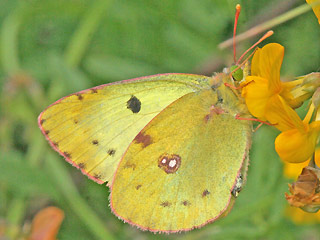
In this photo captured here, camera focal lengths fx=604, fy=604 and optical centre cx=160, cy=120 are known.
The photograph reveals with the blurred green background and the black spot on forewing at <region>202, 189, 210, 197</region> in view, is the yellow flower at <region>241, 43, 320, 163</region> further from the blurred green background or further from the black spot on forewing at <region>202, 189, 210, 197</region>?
the black spot on forewing at <region>202, 189, 210, 197</region>

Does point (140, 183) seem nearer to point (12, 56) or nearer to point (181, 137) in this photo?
point (181, 137)

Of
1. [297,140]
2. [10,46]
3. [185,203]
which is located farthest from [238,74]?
[10,46]

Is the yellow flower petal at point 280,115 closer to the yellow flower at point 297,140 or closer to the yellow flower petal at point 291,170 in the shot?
the yellow flower at point 297,140

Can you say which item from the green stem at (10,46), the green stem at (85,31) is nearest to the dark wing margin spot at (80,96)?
Result: the green stem at (85,31)

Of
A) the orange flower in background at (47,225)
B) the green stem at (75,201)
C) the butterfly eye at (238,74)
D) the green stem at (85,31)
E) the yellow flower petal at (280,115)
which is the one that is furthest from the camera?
the green stem at (85,31)

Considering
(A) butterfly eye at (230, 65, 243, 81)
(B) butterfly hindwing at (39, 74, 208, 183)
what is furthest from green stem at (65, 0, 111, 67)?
Result: (A) butterfly eye at (230, 65, 243, 81)

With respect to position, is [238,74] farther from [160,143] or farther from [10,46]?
[10,46]

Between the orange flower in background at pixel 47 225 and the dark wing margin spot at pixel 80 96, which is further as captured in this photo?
the orange flower in background at pixel 47 225
